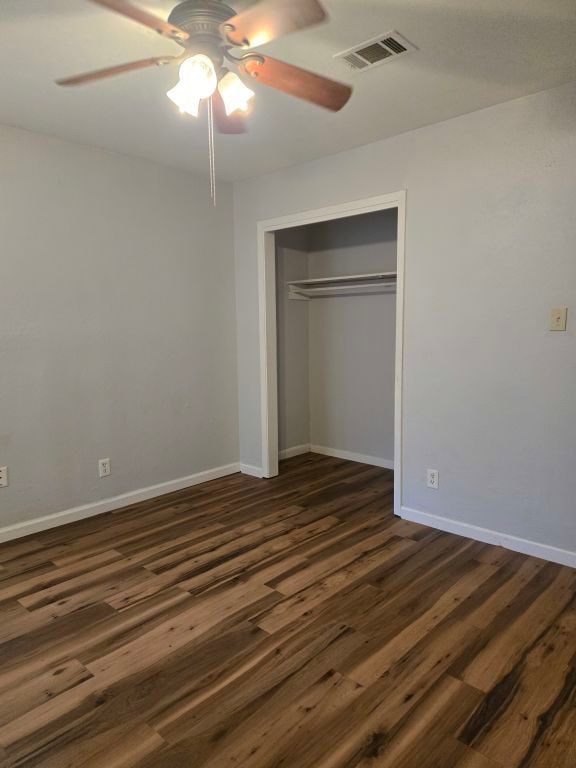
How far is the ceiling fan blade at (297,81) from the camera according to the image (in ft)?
5.83

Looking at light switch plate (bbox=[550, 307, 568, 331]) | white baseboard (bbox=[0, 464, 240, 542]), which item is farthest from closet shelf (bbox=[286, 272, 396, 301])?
white baseboard (bbox=[0, 464, 240, 542])

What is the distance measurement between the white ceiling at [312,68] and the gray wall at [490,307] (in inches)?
8.0

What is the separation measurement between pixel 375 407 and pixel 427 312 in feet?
5.32

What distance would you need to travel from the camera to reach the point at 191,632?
2172 mm

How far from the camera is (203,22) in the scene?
1665 millimetres

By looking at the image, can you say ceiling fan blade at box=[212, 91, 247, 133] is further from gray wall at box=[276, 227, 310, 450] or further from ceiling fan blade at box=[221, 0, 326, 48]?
gray wall at box=[276, 227, 310, 450]

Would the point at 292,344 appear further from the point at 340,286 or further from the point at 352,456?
the point at 352,456

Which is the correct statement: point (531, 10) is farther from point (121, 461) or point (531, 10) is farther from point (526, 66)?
point (121, 461)

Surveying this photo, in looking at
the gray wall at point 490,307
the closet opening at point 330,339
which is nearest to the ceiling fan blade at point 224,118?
the gray wall at point 490,307

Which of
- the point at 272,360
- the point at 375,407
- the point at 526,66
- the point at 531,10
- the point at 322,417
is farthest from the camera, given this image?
the point at 322,417

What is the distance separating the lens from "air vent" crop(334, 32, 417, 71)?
6.85 feet

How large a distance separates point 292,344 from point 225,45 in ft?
10.8

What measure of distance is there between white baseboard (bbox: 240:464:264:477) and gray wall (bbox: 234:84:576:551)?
4.62 ft

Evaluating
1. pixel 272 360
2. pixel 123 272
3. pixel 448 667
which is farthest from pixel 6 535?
pixel 448 667
